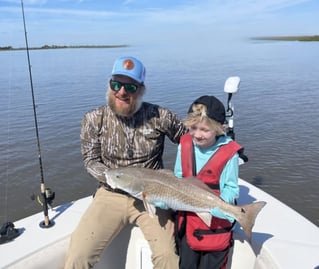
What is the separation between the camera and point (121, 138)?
3408 mm

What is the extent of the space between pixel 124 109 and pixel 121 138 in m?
0.28

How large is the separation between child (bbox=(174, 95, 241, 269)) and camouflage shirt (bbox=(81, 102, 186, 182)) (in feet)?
1.77

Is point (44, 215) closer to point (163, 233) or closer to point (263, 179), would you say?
point (163, 233)

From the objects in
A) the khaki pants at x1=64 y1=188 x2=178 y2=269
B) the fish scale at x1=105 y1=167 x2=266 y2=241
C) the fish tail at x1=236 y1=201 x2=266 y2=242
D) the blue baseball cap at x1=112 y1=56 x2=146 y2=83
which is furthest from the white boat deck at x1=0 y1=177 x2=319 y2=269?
the blue baseball cap at x1=112 y1=56 x2=146 y2=83

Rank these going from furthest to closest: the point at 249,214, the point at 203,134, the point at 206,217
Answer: the point at 203,134 < the point at 206,217 < the point at 249,214

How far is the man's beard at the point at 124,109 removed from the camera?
11.1ft

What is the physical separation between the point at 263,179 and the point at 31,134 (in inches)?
267

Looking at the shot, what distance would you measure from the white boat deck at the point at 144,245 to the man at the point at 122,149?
29 centimetres

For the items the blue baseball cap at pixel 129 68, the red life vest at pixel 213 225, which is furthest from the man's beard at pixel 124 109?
the red life vest at pixel 213 225

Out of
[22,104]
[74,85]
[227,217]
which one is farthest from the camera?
[74,85]

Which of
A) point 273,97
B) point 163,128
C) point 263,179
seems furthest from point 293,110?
point 163,128

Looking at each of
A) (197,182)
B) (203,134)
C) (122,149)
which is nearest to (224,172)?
(197,182)

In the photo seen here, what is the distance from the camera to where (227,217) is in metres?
2.72

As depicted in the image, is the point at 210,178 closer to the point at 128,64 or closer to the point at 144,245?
the point at 144,245
